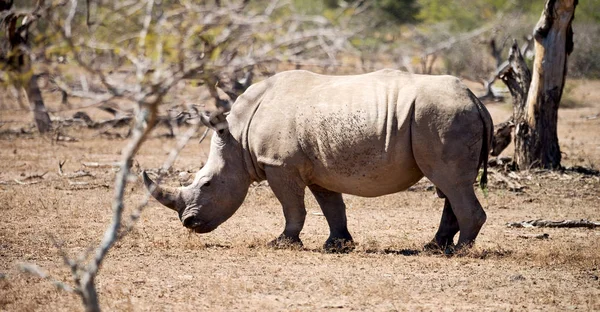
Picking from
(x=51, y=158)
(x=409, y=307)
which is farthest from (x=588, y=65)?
(x=409, y=307)

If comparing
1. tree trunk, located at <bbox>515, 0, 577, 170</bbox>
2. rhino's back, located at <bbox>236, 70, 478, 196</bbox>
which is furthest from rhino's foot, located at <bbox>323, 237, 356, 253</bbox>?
tree trunk, located at <bbox>515, 0, 577, 170</bbox>

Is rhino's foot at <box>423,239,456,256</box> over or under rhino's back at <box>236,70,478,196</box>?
under

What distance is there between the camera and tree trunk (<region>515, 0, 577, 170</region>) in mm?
13852

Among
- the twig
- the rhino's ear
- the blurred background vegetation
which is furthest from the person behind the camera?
the blurred background vegetation

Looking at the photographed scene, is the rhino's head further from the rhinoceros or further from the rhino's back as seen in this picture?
the rhino's back

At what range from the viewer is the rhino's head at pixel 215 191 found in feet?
31.2

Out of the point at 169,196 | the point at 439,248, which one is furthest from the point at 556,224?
the point at 169,196

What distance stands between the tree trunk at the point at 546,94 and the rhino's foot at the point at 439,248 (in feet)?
17.0

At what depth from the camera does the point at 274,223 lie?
36.1 feet

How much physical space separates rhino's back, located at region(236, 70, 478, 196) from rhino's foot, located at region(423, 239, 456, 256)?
682 mm

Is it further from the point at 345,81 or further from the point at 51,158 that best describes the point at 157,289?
the point at 51,158

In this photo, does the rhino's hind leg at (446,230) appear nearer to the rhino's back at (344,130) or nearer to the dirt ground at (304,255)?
the dirt ground at (304,255)

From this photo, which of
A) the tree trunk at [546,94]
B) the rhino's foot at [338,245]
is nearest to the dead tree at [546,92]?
the tree trunk at [546,94]

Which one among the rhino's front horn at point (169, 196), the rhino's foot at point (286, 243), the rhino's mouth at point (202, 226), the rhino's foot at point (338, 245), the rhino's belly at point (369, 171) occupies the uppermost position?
the rhino's belly at point (369, 171)
